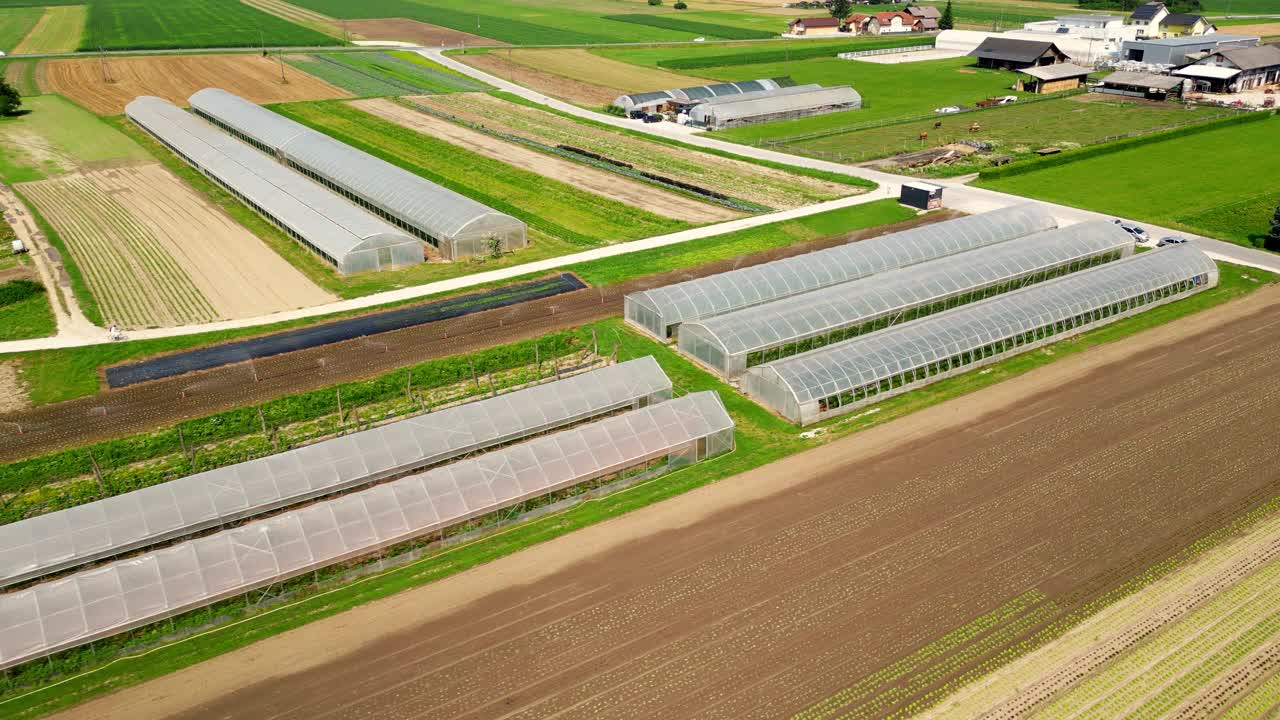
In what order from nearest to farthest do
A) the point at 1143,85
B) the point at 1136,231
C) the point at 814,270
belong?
1. the point at 814,270
2. the point at 1136,231
3. the point at 1143,85

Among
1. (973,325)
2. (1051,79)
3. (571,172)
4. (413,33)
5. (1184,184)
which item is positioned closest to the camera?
(973,325)

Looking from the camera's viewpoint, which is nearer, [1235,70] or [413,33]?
[1235,70]

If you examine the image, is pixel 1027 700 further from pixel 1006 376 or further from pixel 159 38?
pixel 159 38

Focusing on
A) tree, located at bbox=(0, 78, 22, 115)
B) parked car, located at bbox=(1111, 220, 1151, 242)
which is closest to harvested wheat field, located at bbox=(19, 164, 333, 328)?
tree, located at bbox=(0, 78, 22, 115)

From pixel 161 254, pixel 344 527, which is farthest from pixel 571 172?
pixel 344 527

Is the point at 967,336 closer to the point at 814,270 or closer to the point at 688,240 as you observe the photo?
the point at 814,270

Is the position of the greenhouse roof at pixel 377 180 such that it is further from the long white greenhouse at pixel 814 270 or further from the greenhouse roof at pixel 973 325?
the greenhouse roof at pixel 973 325

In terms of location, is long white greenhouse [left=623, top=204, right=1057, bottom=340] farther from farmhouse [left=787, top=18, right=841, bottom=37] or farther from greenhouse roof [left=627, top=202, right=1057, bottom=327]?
farmhouse [left=787, top=18, right=841, bottom=37]
